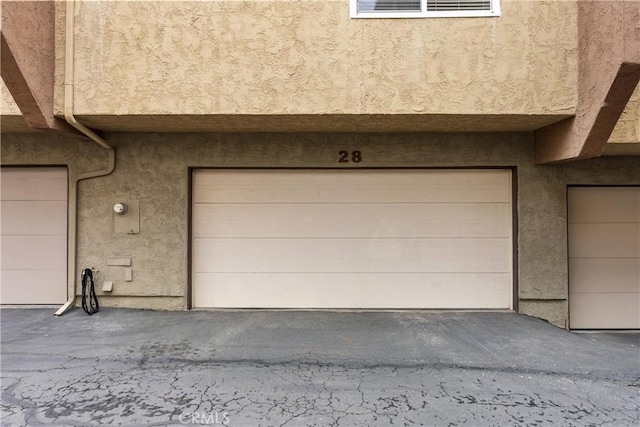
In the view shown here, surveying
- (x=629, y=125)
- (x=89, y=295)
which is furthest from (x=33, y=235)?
(x=629, y=125)

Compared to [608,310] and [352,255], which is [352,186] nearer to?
[352,255]

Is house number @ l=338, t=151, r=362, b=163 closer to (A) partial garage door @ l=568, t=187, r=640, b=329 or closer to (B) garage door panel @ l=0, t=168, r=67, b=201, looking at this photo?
(A) partial garage door @ l=568, t=187, r=640, b=329

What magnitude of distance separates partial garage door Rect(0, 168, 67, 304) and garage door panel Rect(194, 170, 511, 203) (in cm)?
235

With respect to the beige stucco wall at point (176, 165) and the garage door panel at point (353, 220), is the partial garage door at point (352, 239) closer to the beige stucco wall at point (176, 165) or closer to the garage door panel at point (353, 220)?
the garage door panel at point (353, 220)

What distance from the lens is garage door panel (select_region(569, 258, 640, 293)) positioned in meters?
5.75

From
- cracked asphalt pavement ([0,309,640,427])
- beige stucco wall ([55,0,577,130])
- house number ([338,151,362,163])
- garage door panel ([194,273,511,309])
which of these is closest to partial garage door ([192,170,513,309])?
garage door panel ([194,273,511,309])

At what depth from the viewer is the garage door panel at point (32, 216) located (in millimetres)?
5840

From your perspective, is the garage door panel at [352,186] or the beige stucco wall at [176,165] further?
the garage door panel at [352,186]

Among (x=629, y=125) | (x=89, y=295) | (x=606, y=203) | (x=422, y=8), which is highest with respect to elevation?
(x=422, y=8)

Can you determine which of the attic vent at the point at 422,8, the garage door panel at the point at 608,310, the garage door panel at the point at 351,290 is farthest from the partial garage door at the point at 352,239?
the attic vent at the point at 422,8

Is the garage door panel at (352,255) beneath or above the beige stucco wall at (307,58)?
beneath

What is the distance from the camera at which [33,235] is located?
584 cm

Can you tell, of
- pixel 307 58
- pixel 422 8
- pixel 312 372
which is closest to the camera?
pixel 312 372

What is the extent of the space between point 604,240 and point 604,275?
0.58 metres
